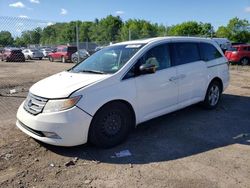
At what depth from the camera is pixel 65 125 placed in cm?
431

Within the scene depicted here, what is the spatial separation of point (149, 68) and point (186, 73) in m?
1.20

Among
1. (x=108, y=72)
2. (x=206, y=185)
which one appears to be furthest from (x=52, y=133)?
(x=206, y=185)

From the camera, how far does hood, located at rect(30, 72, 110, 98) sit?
4.48m

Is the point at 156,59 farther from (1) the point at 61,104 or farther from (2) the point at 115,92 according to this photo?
(1) the point at 61,104

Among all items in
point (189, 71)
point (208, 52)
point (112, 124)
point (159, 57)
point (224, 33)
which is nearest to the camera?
point (112, 124)

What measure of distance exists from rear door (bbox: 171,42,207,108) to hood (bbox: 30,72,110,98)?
1.80 metres

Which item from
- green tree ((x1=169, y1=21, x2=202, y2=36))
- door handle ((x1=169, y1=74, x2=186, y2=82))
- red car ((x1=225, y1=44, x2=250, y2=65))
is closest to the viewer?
door handle ((x1=169, y1=74, x2=186, y2=82))

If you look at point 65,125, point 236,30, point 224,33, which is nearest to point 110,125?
point 65,125

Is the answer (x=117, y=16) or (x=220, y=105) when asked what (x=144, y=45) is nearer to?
(x=220, y=105)

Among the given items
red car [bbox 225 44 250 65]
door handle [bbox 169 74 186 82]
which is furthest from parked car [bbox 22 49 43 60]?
door handle [bbox 169 74 186 82]

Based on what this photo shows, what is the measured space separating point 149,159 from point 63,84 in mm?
1801

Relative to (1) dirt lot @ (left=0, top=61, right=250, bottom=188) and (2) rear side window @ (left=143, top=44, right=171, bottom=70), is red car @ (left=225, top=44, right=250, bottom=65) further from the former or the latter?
(2) rear side window @ (left=143, top=44, right=171, bottom=70)

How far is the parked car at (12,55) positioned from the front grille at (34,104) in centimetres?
2804

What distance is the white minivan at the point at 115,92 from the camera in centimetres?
439
